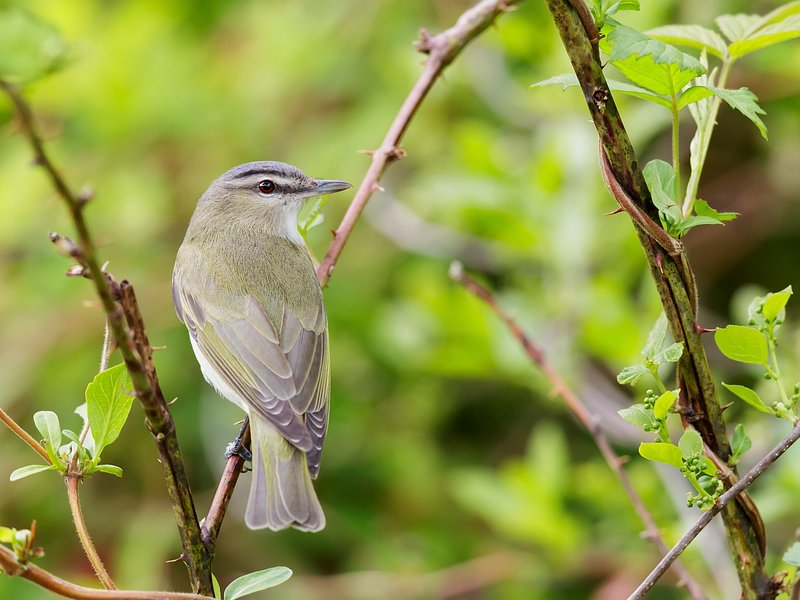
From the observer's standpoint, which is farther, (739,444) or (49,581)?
(739,444)

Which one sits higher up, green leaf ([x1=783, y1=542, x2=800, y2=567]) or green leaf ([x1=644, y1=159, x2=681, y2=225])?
green leaf ([x1=644, y1=159, x2=681, y2=225])

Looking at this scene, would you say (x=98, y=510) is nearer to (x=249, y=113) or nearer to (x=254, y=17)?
(x=249, y=113)

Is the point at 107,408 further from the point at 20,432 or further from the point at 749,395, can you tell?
the point at 749,395

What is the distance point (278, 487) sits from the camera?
2689mm

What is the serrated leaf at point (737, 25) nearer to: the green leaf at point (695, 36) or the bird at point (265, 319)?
the green leaf at point (695, 36)

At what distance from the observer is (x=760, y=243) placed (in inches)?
198

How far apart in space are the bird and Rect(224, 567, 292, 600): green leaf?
2.63ft

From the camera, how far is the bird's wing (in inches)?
125

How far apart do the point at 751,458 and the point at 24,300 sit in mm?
3509

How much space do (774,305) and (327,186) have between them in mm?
2451

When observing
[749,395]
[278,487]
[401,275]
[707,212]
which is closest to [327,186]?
[401,275]

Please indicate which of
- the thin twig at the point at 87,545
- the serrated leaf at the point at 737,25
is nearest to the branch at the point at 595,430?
the serrated leaf at the point at 737,25

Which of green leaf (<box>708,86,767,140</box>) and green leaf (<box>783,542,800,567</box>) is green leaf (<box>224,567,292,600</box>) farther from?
green leaf (<box>708,86,767,140</box>)

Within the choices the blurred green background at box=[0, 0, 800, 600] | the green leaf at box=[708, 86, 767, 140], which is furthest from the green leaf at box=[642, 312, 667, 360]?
the blurred green background at box=[0, 0, 800, 600]
